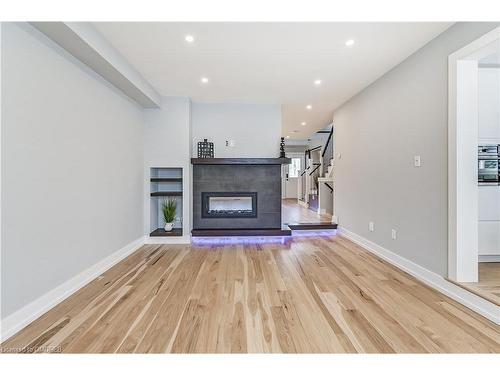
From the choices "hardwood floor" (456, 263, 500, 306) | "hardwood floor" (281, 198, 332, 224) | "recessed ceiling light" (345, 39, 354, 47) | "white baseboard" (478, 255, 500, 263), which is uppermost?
"recessed ceiling light" (345, 39, 354, 47)

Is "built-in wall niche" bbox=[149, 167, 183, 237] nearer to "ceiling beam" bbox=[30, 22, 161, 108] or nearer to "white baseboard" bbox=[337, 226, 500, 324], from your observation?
"ceiling beam" bbox=[30, 22, 161, 108]

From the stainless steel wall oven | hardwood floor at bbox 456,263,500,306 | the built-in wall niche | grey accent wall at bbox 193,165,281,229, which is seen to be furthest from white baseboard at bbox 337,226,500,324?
the built-in wall niche

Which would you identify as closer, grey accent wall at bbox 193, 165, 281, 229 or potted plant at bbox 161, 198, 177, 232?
potted plant at bbox 161, 198, 177, 232

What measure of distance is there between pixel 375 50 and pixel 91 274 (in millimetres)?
3871

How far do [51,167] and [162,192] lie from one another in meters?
2.22

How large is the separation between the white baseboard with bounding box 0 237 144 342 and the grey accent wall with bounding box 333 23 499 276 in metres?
3.47

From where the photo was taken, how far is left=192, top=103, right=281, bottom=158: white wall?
14.7ft

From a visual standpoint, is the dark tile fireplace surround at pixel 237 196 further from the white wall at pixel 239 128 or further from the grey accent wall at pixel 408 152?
the grey accent wall at pixel 408 152

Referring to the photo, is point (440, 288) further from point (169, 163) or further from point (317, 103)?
point (169, 163)

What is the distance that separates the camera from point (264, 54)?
271cm

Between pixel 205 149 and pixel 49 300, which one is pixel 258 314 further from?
pixel 205 149

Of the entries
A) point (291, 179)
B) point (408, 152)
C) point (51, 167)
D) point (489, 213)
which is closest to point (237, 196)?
point (408, 152)

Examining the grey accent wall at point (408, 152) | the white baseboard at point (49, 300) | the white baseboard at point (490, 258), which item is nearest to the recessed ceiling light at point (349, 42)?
the grey accent wall at point (408, 152)

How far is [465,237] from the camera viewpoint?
218 centimetres
